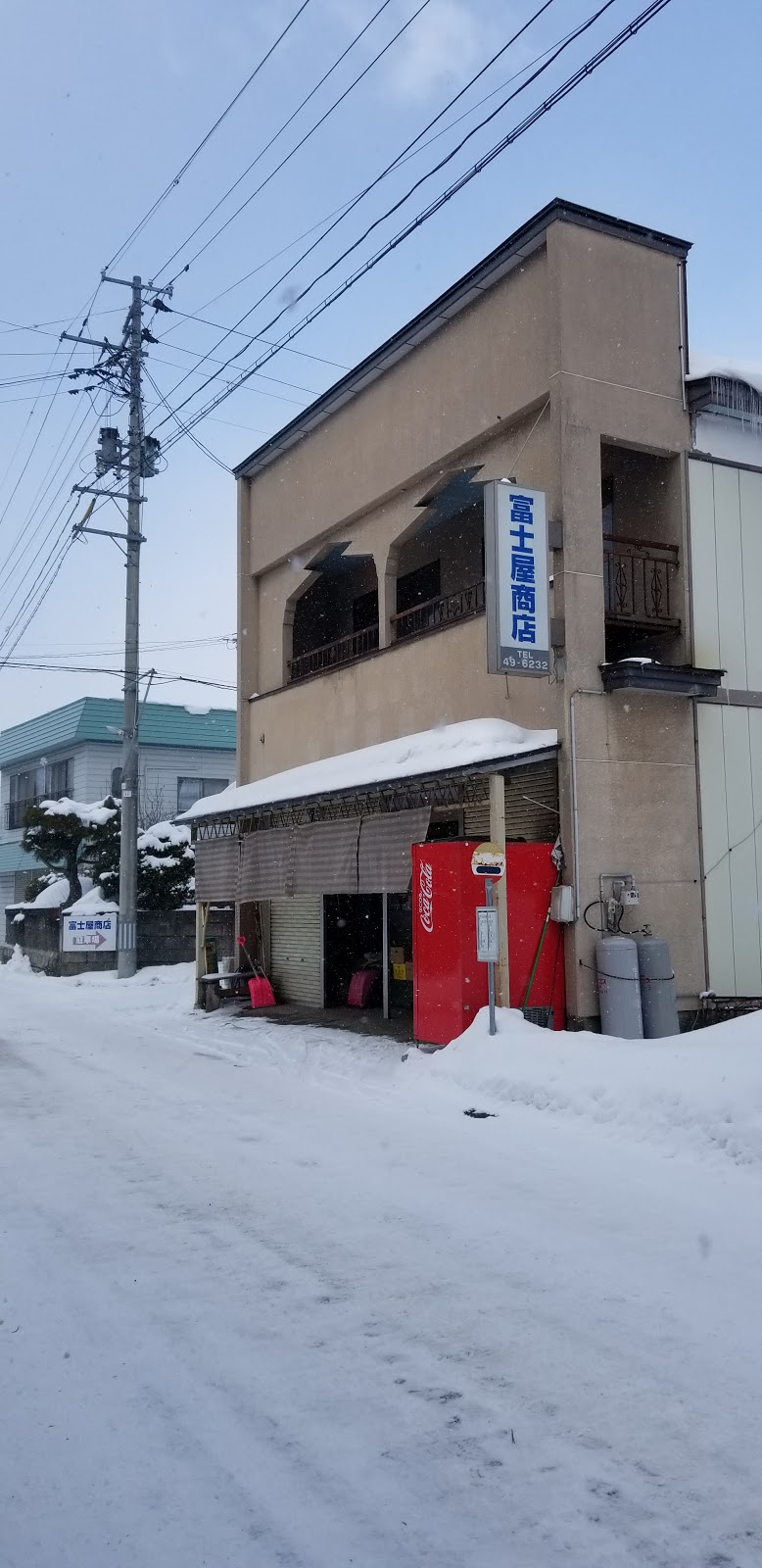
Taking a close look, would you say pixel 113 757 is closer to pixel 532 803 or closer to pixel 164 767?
pixel 164 767

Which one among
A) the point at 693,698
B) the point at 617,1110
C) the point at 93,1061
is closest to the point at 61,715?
the point at 93,1061

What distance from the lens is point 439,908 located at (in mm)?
12031

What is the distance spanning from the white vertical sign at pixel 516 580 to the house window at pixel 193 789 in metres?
27.9

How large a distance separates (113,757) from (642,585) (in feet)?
88.0

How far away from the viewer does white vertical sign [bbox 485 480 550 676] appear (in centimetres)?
1132

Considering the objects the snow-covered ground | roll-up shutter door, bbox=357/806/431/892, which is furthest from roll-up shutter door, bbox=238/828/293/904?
the snow-covered ground

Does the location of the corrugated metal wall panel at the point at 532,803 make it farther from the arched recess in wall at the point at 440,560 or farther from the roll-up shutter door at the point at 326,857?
the arched recess in wall at the point at 440,560

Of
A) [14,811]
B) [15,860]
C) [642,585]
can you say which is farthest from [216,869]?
[14,811]

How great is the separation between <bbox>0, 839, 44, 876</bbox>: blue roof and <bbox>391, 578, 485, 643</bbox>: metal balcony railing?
23409 millimetres

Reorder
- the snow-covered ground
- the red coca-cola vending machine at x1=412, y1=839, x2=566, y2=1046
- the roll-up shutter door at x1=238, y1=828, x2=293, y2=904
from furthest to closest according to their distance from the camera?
1. the roll-up shutter door at x1=238, y1=828, x2=293, y2=904
2. the red coca-cola vending machine at x1=412, y1=839, x2=566, y2=1046
3. the snow-covered ground

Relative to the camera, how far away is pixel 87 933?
2516 cm

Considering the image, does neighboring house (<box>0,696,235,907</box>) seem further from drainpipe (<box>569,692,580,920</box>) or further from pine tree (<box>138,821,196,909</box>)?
drainpipe (<box>569,692,580,920</box>)

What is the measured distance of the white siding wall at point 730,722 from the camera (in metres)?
12.3

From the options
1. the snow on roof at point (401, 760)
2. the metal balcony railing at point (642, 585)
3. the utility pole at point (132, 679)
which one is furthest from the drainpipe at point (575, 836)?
the utility pole at point (132, 679)
